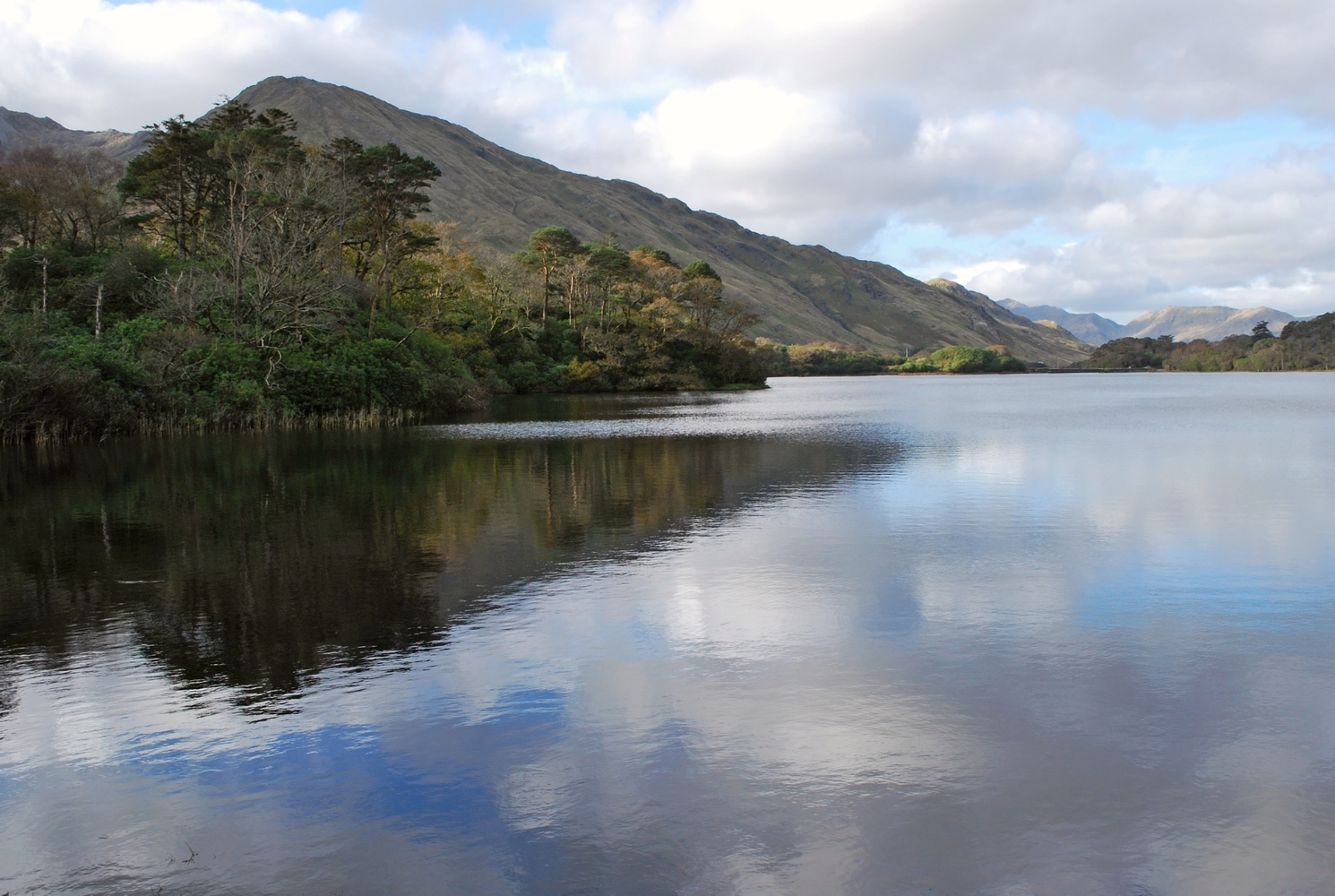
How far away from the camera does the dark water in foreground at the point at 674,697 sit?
6.38 metres

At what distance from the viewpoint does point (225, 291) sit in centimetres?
4800

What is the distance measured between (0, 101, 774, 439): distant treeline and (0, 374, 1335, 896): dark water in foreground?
2107 centimetres

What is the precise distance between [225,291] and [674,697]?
45738 mm

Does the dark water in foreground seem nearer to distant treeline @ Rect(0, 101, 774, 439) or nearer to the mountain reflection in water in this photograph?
the mountain reflection in water

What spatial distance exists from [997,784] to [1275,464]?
81.8 ft

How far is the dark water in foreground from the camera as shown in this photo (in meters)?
6.38

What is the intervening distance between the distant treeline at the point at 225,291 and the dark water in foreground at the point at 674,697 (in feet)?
69.1

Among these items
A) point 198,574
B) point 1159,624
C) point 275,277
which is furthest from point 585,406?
point 1159,624

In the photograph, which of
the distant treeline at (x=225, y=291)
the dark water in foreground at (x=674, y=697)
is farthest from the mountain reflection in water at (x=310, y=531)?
the distant treeline at (x=225, y=291)

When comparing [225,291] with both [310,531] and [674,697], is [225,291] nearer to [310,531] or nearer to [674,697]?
[310,531]

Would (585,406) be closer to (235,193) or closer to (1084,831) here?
(235,193)

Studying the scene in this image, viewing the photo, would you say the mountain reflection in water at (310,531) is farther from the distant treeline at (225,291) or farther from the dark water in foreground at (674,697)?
the distant treeline at (225,291)

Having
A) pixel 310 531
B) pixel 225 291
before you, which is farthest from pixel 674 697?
pixel 225 291

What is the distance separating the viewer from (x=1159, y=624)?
11367mm
